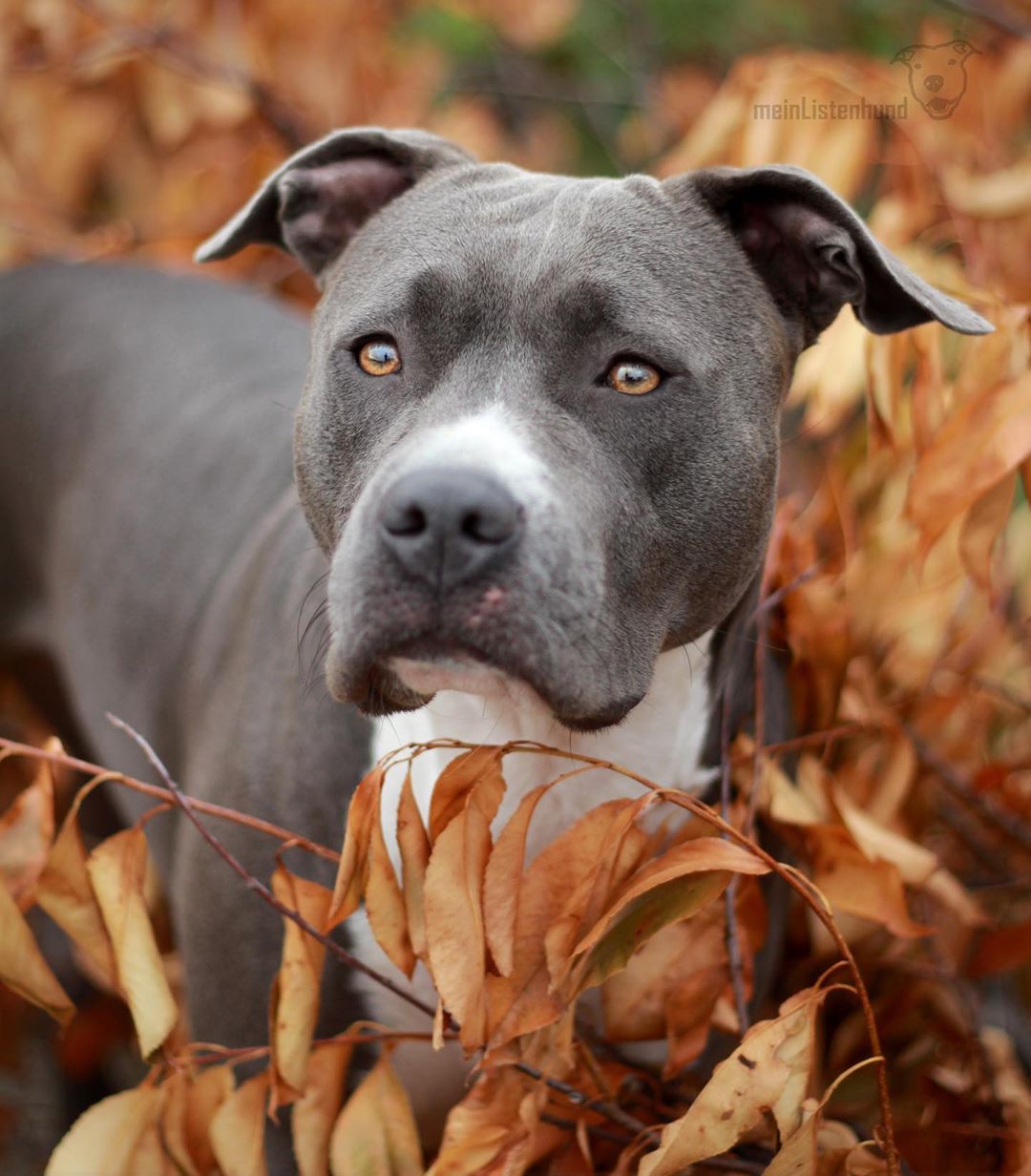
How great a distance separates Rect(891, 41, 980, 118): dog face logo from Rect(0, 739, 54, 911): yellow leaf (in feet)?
8.87

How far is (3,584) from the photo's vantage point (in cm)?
378

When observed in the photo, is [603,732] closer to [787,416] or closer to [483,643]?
[483,643]

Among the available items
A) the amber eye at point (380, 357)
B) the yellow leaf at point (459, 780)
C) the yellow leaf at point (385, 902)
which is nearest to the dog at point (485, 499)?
the amber eye at point (380, 357)

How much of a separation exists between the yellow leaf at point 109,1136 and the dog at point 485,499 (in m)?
0.44

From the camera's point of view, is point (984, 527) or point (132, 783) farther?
point (984, 527)

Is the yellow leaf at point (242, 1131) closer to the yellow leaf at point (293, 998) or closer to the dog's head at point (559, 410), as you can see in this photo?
the yellow leaf at point (293, 998)

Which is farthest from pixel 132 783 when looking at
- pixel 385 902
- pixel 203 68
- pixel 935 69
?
pixel 203 68

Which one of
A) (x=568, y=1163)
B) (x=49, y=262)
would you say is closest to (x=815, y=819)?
(x=568, y=1163)

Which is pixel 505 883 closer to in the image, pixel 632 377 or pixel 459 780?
pixel 459 780

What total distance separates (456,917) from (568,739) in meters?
0.55

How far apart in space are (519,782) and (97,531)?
1.51m

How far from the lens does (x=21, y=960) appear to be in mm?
1879

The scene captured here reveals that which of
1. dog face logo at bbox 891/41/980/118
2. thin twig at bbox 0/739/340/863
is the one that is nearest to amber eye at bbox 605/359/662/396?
thin twig at bbox 0/739/340/863

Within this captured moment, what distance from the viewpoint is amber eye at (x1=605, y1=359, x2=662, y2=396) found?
211 cm
